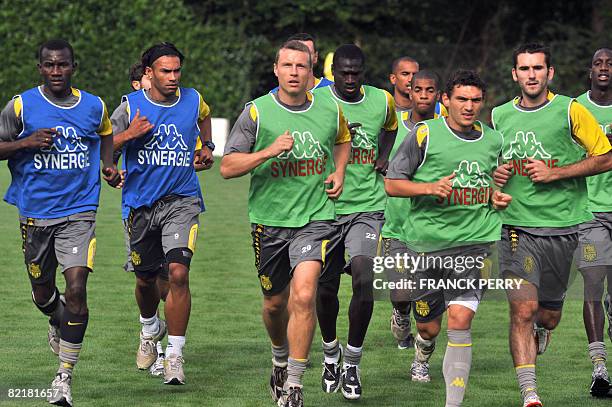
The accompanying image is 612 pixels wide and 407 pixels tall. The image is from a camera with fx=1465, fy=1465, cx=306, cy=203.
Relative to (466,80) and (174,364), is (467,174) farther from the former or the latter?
(174,364)

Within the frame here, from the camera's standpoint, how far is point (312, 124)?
9.34 metres

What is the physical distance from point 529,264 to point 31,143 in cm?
325

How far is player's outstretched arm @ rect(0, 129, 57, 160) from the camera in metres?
9.26

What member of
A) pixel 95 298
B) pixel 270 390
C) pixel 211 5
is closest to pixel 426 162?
pixel 270 390

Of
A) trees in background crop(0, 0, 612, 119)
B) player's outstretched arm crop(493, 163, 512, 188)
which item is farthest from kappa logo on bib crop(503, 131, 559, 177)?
trees in background crop(0, 0, 612, 119)

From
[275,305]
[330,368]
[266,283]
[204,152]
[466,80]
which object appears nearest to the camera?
[466,80]

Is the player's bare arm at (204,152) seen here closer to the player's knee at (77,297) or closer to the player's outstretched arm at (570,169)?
the player's knee at (77,297)

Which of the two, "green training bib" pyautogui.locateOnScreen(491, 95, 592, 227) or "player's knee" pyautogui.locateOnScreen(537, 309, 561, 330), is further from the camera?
"player's knee" pyautogui.locateOnScreen(537, 309, 561, 330)

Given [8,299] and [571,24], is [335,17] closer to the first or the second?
[571,24]

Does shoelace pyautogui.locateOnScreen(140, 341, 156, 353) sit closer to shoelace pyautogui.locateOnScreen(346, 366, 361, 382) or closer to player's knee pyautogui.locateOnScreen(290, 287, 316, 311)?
shoelace pyautogui.locateOnScreen(346, 366, 361, 382)

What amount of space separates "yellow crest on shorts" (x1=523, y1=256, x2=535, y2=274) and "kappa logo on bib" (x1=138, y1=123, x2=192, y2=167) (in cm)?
260

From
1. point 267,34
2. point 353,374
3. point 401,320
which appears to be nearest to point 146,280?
point 353,374

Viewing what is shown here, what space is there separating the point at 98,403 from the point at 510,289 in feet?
8.83

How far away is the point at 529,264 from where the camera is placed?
9305 millimetres
